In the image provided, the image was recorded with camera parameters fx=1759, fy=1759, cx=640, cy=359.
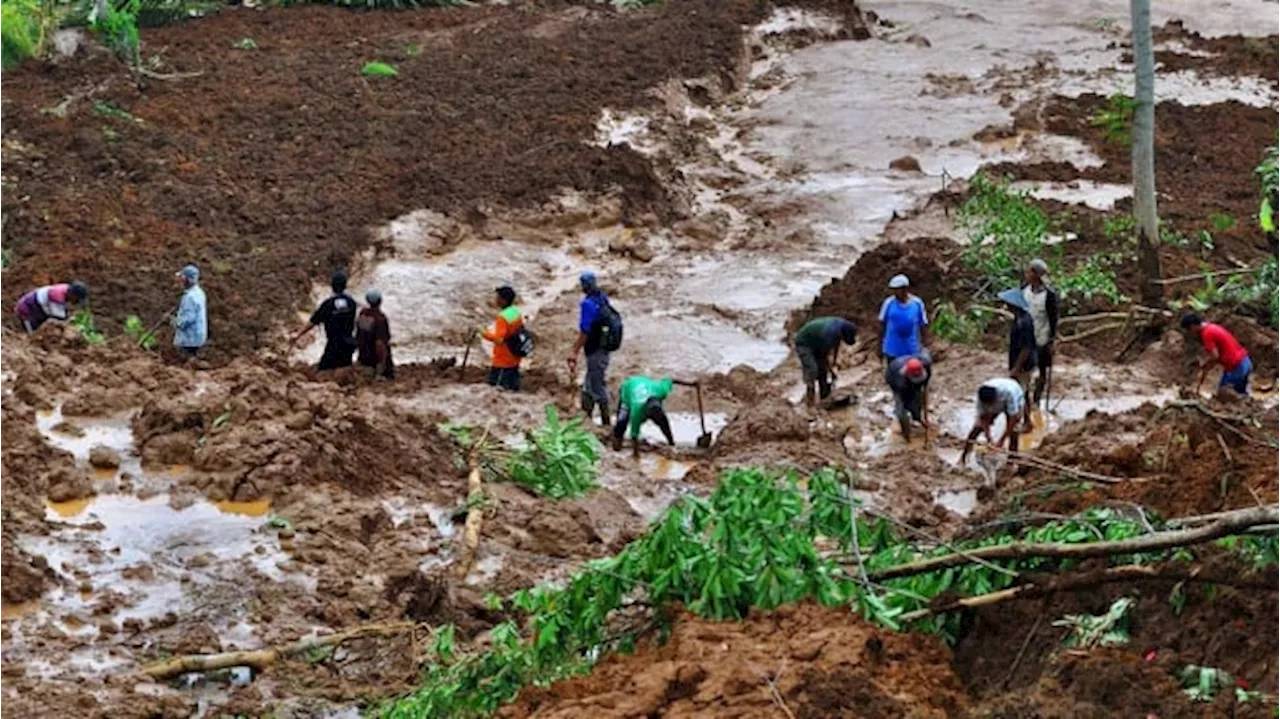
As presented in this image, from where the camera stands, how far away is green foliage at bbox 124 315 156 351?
52.6 feet

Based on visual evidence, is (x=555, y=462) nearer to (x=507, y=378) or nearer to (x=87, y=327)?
(x=507, y=378)

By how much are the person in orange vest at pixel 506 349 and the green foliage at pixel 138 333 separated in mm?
3188

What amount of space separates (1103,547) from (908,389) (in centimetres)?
715

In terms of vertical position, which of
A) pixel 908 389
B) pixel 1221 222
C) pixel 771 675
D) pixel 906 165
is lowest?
pixel 906 165

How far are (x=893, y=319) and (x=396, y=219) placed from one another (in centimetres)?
771

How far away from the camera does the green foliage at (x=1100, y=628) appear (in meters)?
6.96

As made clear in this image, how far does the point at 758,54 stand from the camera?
105 ft

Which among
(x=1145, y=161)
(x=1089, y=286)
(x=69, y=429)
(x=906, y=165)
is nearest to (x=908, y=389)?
(x=1089, y=286)

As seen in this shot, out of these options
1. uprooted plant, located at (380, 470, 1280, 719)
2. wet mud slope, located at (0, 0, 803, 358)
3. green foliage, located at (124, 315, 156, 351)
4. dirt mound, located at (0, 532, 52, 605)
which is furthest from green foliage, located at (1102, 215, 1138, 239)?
dirt mound, located at (0, 532, 52, 605)

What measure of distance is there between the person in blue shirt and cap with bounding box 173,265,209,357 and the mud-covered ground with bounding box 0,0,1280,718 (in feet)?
2.27

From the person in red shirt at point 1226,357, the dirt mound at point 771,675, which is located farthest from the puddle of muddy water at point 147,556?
the person in red shirt at point 1226,357

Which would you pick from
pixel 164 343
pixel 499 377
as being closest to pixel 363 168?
pixel 164 343

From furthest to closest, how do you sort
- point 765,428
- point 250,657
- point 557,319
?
point 557,319 < point 765,428 < point 250,657

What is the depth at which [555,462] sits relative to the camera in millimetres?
12406
